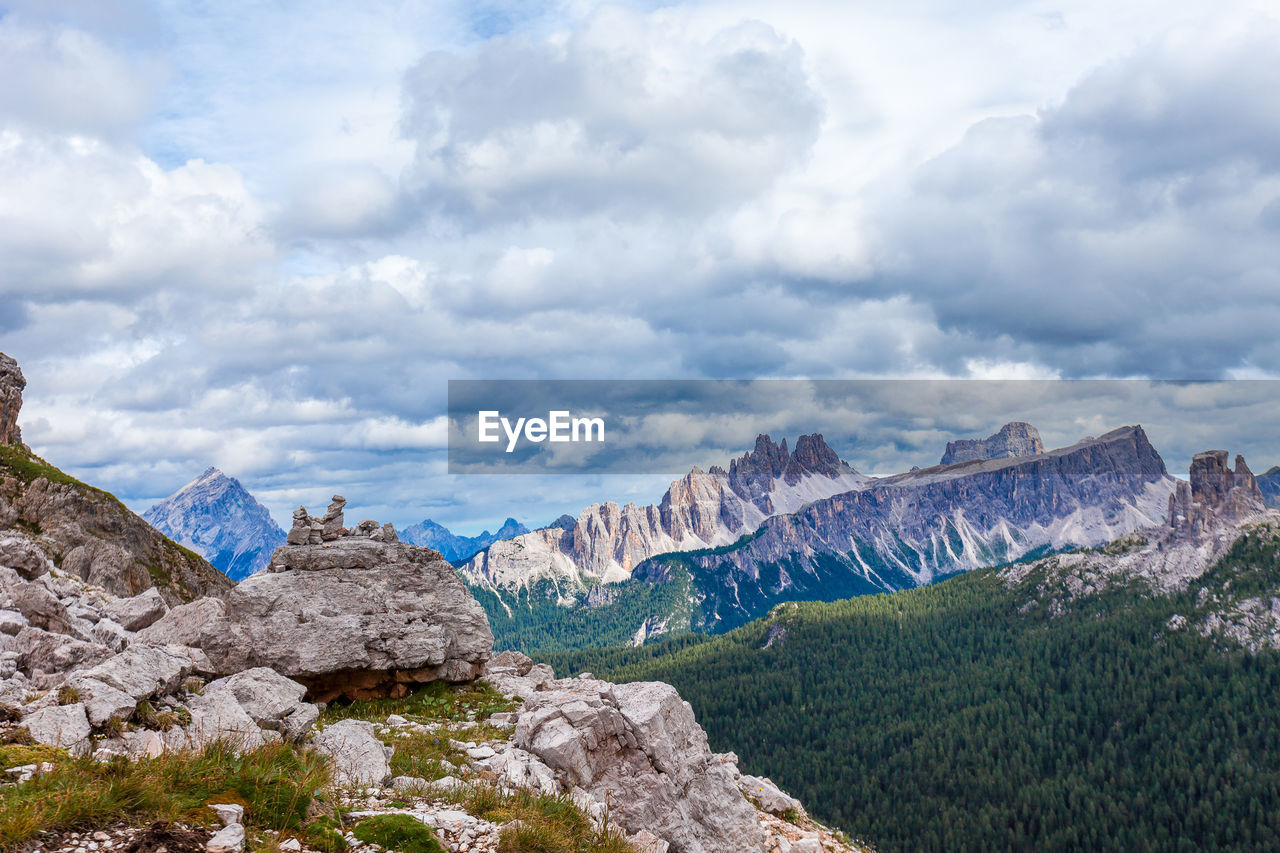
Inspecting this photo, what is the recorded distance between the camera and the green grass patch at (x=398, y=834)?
1271cm

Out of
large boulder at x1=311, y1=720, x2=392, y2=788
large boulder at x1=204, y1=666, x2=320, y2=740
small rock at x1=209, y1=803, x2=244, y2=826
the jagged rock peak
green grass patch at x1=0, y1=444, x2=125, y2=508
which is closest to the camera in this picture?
small rock at x1=209, y1=803, x2=244, y2=826

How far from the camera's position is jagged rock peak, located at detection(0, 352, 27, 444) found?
102500 millimetres

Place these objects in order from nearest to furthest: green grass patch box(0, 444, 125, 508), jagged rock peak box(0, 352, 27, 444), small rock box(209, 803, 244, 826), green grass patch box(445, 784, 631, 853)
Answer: small rock box(209, 803, 244, 826)
green grass patch box(445, 784, 631, 853)
green grass patch box(0, 444, 125, 508)
jagged rock peak box(0, 352, 27, 444)

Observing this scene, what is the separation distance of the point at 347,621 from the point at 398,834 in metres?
16.3

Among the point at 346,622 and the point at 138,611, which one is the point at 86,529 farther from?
the point at 346,622

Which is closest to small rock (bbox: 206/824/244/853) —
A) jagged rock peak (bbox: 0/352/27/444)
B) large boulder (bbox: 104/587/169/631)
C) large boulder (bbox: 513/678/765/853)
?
large boulder (bbox: 513/678/765/853)

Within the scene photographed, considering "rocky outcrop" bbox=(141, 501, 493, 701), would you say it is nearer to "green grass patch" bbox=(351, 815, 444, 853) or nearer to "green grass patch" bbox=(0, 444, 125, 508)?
"green grass patch" bbox=(351, 815, 444, 853)

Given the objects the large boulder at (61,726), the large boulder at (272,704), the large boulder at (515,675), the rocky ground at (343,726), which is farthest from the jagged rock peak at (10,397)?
the large boulder at (61,726)

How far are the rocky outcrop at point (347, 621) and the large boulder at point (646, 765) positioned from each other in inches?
321

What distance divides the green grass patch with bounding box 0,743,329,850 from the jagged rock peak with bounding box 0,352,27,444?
11530 cm

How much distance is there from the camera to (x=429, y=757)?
778 inches

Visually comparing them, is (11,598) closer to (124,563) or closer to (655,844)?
(655,844)

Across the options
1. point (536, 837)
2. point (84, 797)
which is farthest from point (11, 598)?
point (536, 837)

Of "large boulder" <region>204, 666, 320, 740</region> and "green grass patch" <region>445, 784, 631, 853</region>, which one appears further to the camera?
"large boulder" <region>204, 666, 320, 740</region>
